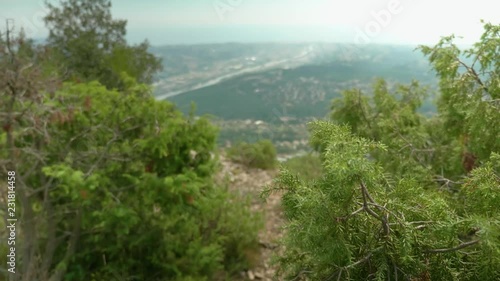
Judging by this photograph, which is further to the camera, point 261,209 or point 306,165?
point 306,165

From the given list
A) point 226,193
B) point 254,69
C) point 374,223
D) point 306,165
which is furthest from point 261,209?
point 254,69

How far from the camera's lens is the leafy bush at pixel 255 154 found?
34.3 feet

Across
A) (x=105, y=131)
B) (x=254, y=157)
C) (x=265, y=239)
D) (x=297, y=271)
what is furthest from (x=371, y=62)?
(x=297, y=271)

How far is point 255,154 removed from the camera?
10.4m

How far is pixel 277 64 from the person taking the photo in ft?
108

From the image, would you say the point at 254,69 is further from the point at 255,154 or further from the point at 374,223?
the point at 374,223

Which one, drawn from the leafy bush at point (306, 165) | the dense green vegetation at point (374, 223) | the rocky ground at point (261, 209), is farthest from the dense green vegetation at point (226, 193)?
the leafy bush at point (306, 165)

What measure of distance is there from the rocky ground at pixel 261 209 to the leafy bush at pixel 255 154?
21 centimetres

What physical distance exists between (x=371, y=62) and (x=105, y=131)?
28.3m

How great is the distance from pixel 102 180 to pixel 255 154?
609 centimetres

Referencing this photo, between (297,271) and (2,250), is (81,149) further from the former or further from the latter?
(297,271)

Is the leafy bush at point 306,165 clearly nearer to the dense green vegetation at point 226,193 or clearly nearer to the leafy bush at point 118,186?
the dense green vegetation at point 226,193

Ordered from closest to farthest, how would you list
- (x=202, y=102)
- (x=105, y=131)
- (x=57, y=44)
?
(x=105, y=131), (x=57, y=44), (x=202, y=102)

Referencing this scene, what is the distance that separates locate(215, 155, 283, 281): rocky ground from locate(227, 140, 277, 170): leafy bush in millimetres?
214
